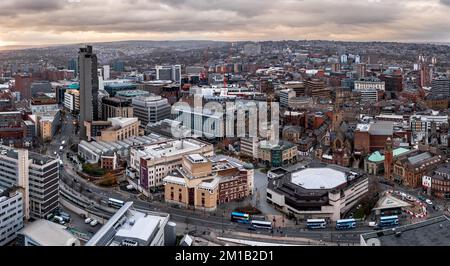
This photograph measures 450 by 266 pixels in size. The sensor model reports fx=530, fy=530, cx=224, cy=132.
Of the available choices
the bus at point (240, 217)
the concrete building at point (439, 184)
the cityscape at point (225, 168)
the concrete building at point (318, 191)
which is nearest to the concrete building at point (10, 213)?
the cityscape at point (225, 168)

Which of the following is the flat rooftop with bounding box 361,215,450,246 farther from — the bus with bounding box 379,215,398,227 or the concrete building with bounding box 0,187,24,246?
the concrete building with bounding box 0,187,24,246

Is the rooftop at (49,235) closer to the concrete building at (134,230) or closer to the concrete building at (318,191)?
the concrete building at (134,230)

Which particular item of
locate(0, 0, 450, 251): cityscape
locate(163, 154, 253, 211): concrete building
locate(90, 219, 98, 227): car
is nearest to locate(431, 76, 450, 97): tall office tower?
locate(0, 0, 450, 251): cityscape

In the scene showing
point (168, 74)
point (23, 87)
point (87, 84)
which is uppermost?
point (168, 74)

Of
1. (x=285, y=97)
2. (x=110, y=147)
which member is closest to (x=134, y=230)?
(x=110, y=147)

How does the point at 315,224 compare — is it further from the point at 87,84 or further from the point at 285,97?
the point at 285,97
